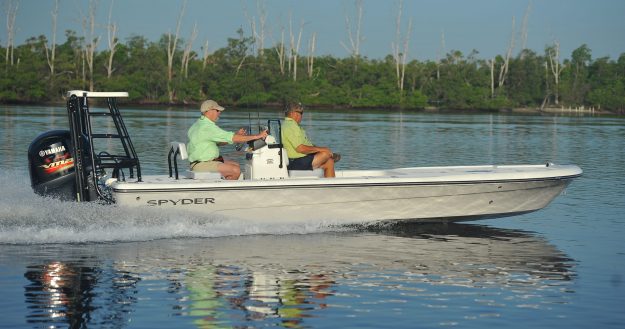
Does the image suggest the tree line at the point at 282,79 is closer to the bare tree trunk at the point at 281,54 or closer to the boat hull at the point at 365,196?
the bare tree trunk at the point at 281,54

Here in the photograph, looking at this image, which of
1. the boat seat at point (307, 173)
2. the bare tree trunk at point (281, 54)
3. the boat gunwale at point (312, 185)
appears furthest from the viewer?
the bare tree trunk at point (281, 54)

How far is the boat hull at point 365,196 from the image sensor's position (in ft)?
35.0

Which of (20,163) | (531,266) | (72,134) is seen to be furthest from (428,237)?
(20,163)

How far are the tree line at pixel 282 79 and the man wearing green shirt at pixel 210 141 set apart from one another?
73.0 m

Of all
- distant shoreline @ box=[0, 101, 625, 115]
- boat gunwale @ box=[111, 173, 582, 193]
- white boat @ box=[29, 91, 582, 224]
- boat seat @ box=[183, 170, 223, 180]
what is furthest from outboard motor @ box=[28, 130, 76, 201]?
distant shoreline @ box=[0, 101, 625, 115]

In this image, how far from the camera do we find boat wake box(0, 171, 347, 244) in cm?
1034

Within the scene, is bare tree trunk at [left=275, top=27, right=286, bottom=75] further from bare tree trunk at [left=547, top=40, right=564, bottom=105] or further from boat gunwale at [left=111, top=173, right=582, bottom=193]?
boat gunwale at [left=111, top=173, right=582, bottom=193]

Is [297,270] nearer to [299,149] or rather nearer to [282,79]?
[299,149]

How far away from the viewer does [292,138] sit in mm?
11469

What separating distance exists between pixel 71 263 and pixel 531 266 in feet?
14.5

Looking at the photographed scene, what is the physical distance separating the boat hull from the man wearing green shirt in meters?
0.37

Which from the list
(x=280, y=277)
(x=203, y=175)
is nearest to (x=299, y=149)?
(x=203, y=175)

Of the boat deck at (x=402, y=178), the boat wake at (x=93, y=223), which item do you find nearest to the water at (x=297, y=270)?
the boat wake at (x=93, y=223)

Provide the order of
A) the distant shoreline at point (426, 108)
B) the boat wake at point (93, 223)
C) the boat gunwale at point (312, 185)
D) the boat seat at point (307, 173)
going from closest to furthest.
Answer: the boat wake at point (93, 223) < the boat gunwale at point (312, 185) < the boat seat at point (307, 173) < the distant shoreline at point (426, 108)
